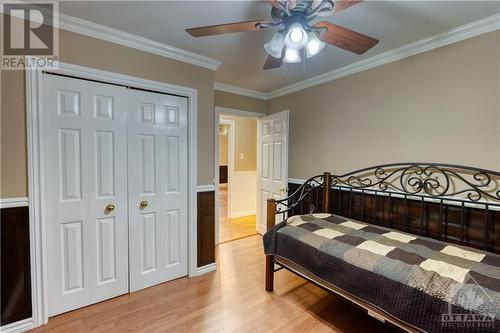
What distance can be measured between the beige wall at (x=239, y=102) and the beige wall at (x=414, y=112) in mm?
845

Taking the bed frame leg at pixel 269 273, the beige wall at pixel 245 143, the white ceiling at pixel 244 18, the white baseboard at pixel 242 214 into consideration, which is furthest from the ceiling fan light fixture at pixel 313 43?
the white baseboard at pixel 242 214

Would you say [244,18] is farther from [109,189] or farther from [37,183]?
[37,183]

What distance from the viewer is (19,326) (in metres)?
1.76

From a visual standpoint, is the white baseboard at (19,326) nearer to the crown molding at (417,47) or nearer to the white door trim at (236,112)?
the white door trim at (236,112)

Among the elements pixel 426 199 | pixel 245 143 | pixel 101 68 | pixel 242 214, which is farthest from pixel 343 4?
pixel 242 214

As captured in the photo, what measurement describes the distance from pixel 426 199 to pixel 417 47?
1379 millimetres

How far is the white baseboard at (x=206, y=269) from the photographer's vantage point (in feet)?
8.64

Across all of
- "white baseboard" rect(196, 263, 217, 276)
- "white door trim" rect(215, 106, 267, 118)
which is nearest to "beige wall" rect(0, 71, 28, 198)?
"white baseboard" rect(196, 263, 217, 276)

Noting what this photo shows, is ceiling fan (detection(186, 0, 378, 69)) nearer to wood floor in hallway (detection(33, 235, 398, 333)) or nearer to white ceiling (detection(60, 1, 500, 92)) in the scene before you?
white ceiling (detection(60, 1, 500, 92))

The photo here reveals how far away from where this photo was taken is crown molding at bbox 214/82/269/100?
3.43 metres

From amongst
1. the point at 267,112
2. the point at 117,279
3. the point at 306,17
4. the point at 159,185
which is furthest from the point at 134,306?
the point at 267,112

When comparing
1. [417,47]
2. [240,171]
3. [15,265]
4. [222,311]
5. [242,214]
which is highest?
[417,47]

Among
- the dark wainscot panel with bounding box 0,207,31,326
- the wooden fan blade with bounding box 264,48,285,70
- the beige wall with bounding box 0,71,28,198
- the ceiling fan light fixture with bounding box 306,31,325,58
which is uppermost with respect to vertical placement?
the wooden fan blade with bounding box 264,48,285,70

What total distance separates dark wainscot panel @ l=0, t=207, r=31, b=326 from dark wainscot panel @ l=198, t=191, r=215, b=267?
4.61 ft
